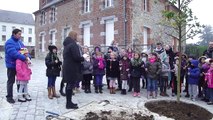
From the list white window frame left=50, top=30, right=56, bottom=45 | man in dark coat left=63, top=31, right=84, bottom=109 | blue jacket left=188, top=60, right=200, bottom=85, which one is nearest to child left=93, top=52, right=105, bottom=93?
man in dark coat left=63, top=31, right=84, bottom=109

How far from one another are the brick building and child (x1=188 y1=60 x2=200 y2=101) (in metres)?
5.62

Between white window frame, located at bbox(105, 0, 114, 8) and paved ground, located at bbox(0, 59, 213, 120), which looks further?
white window frame, located at bbox(105, 0, 114, 8)

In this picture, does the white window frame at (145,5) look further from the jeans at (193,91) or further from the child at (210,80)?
the child at (210,80)

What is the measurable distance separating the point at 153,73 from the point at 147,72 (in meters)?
0.25

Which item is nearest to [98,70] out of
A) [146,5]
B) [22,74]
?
[22,74]

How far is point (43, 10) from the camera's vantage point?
2772 centimetres

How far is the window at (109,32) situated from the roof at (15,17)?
51846 millimetres

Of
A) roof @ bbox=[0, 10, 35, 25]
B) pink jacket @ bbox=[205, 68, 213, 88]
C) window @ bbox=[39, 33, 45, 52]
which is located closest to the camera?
pink jacket @ bbox=[205, 68, 213, 88]

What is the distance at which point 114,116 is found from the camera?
510 cm

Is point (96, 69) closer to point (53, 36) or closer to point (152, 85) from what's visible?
point (152, 85)

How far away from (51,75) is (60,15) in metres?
16.6

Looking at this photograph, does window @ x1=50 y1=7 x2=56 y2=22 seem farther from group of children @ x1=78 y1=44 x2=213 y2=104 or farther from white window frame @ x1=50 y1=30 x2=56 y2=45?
group of children @ x1=78 y1=44 x2=213 y2=104

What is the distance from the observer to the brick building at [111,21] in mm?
16062

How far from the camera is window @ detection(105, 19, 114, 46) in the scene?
17156mm
